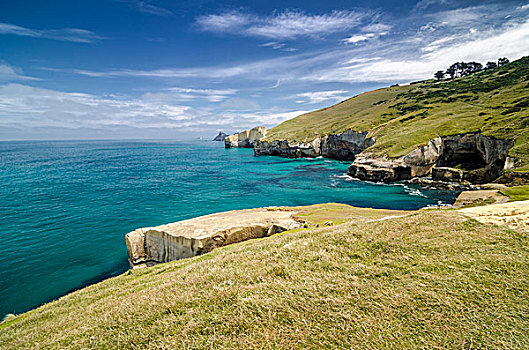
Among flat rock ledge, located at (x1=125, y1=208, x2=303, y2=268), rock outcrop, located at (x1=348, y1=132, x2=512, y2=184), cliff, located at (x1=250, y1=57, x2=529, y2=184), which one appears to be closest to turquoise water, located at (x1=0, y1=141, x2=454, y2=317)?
flat rock ledge, located at (x1=125, y1=208, x2=303, y2=268)

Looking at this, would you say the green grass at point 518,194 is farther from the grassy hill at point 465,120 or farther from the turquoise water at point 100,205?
the grassy hill at point 465,120

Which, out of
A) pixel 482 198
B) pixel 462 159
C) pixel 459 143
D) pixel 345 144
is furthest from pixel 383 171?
pixel 345 144

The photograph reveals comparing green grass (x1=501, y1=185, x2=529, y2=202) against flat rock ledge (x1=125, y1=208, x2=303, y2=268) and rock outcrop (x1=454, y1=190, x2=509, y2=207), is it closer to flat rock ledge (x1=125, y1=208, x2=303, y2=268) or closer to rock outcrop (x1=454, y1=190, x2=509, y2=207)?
rock outcrop (x1=454, y1=190, x2=509, y2=207)

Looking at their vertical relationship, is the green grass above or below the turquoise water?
above

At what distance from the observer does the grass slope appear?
5.73m

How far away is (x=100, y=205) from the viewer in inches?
1710

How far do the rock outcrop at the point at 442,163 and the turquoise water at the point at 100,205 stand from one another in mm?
6119

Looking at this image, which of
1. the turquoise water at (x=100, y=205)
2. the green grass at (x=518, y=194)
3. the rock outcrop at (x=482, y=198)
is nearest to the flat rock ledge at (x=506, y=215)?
the green grass at (x=518, y=194)

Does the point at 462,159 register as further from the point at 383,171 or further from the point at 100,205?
the point at 100,205

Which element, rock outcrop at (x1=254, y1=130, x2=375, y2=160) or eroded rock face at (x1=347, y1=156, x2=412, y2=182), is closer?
eroded rock face at (x1=347, y1=156, x2=412, y2=182)

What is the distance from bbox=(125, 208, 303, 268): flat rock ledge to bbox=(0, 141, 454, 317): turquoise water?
12.8 feet

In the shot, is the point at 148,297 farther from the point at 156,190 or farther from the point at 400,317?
the point at 156,190

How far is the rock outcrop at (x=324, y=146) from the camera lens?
104125mm

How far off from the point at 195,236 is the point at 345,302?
14.7m
